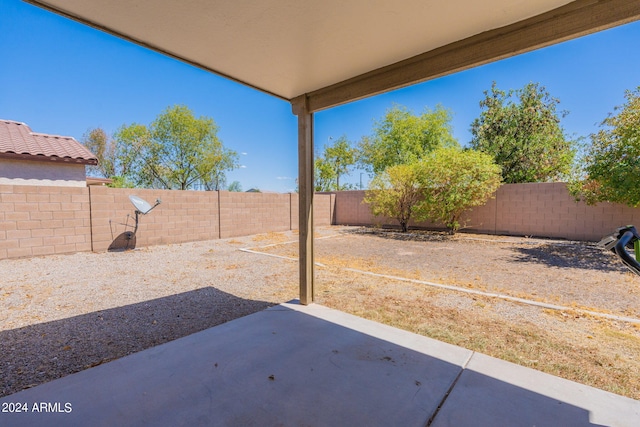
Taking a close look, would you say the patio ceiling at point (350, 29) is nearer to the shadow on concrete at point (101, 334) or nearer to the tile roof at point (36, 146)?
the shadow on concrete at point (101, 334)

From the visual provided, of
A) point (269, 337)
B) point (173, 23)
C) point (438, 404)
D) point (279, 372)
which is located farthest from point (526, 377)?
point (173, 23)

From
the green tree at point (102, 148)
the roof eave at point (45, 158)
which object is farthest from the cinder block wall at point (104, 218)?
the green tree at point (102, 148)

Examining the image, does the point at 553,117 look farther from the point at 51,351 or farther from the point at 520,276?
the point at 51,351

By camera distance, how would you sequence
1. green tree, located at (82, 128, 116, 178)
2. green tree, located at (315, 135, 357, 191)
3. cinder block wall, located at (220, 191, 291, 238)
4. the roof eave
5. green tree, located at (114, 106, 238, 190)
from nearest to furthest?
the roof eave
cinder block wall, located at (220, 191, 291, 238)
green tree, located at (114, 106, 238, 190)
green tree, located at (82, 128, 116, 178)
green tree, located at (315, 135, 357, 191)

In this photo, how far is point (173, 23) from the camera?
179cm

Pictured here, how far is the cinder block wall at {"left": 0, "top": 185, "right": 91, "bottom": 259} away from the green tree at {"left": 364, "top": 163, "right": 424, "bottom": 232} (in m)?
8.73

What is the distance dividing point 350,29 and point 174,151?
61.8 feet

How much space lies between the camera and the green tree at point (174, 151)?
1741cm

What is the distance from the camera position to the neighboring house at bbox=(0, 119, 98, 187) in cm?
752

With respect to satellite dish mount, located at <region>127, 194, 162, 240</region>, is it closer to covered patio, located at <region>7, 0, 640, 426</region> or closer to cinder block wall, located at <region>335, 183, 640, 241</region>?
covered patio, located at <region>7, 0, 640, 426</region>

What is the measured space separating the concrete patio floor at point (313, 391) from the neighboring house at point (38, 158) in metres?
8.78

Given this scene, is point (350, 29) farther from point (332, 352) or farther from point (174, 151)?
point (174, 151)

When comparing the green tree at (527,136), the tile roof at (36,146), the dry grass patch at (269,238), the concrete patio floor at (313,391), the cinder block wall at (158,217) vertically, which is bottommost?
the dry grass patch at (269,238)

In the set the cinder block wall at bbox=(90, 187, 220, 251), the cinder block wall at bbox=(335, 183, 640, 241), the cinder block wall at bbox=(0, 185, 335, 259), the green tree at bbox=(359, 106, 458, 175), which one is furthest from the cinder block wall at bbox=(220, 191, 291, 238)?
the green tree at bbox=(359, 106, 458, 175)
